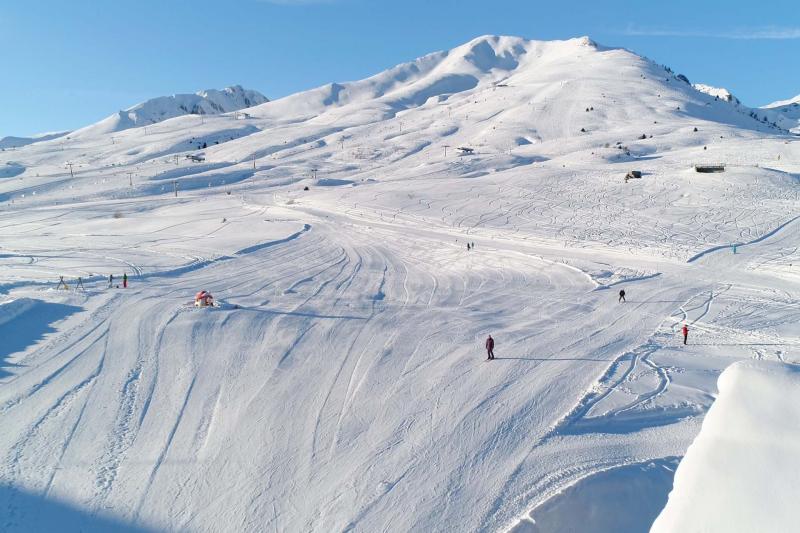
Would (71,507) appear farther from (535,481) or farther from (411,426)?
(535,481)

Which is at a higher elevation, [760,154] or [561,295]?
[760,154]

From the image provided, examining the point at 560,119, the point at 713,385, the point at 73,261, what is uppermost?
the point at 560,119

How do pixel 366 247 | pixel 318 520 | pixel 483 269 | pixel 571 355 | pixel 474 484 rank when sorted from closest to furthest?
pixel 318 520 < pixel 474 484 < pixel 571 355 < pixel 483 269 < pixel 366 247

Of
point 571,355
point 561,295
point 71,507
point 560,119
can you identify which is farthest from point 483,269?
point 560,119

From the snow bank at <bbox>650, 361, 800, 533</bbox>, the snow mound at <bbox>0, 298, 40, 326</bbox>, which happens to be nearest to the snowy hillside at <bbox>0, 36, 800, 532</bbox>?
the snow mound at <bbox>0, 298, 40, 326</bbox>

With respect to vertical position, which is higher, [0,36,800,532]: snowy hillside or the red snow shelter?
the red snow shelter

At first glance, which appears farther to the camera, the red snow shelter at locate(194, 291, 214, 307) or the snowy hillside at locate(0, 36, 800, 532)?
the red snow shelter at locate(194, 291, 214, 307)

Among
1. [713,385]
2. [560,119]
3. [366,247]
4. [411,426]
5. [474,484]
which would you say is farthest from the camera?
[560,119]

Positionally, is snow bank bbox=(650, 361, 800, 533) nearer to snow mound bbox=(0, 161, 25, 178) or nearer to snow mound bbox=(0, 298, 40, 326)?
snow mound bbox=(0, 298, 40, 326)
